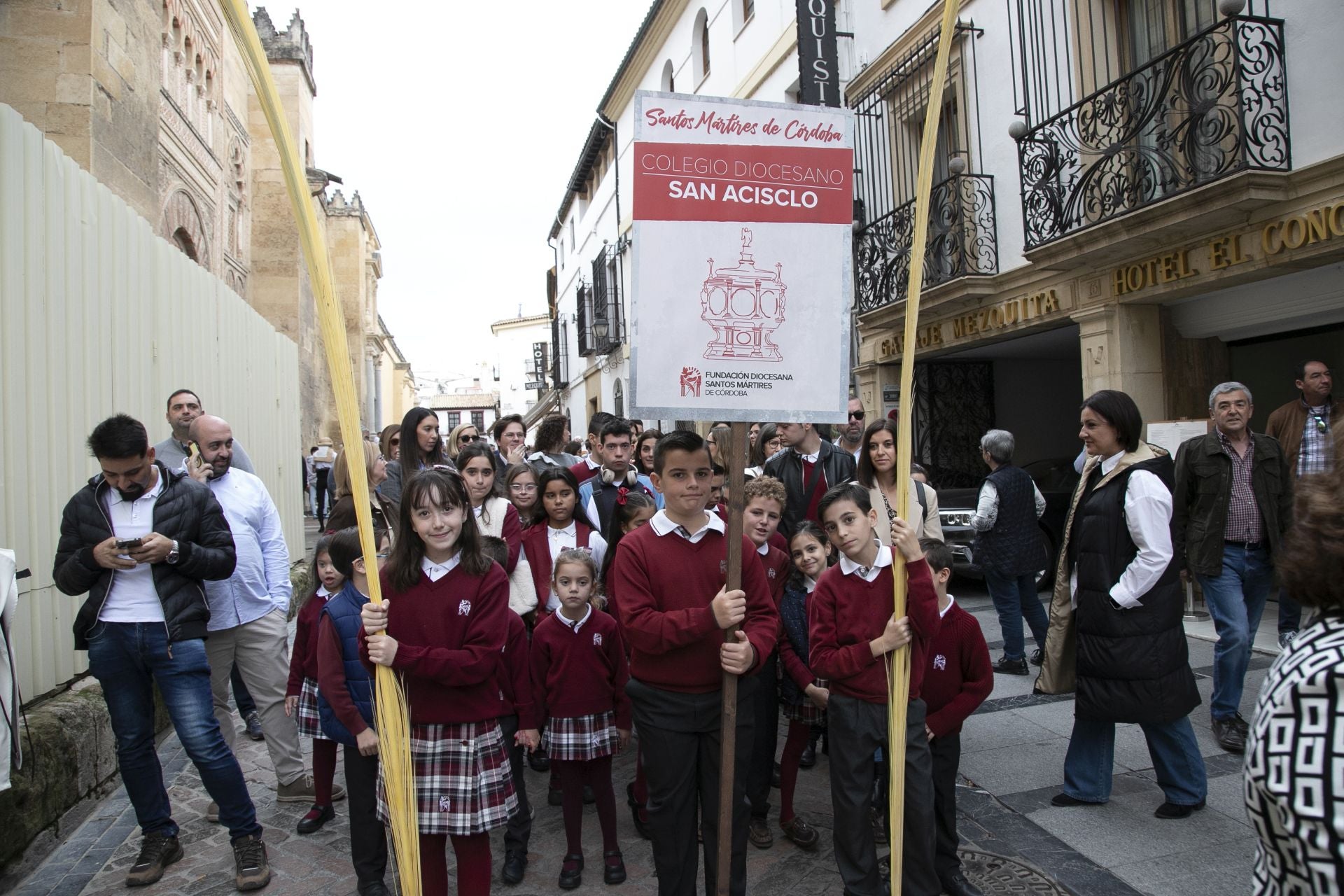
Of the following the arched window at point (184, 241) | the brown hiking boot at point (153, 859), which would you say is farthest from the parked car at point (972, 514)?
the arched window at point (184, 241)

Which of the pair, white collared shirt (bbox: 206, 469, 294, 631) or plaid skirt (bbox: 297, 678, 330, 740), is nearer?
plaid skirt (bbox: 297, 678, 330, 740)

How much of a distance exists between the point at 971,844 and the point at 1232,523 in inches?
99.3

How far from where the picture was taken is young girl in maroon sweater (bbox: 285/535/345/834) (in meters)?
4.43

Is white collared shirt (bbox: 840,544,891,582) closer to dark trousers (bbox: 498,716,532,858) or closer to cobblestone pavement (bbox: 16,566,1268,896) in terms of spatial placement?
cobblestone pavement (bbox: 16,566,1268,896)

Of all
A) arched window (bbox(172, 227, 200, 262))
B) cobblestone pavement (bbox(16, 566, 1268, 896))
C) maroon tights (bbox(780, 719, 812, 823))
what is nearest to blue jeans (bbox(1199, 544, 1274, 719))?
cobblestone pavement (bbox(16, 566, 1268, 896))

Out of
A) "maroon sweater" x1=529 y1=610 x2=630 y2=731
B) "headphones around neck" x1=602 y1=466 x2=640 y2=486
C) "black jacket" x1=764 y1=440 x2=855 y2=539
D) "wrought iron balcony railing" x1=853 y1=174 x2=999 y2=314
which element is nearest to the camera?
"maroon sweater" x1=529 y1=610 x2=630 y2=731

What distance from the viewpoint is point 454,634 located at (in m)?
3.21

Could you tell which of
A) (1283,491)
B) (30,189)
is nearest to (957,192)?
(1283,491)

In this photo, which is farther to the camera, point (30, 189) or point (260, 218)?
point (260, 218)

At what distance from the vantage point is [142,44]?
7664 millimetres

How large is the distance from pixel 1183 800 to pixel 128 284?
21.7 ft

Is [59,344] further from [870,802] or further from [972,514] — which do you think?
[972,514]

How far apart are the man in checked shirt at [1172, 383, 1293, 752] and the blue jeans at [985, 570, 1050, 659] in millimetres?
1607

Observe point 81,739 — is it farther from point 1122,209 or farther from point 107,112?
point 1122,209
